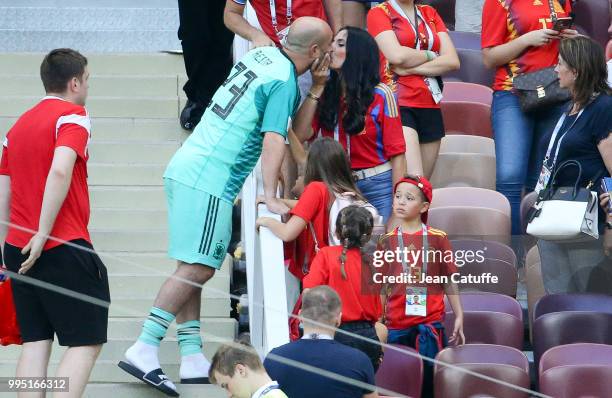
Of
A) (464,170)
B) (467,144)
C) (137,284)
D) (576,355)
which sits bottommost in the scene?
(576,355)

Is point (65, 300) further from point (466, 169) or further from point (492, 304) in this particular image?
point (466, 169)

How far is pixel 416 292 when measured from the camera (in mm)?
6992

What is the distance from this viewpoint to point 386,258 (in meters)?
7.01

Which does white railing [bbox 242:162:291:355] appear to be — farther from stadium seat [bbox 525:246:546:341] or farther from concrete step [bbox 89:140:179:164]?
stadium seat [bbox 525:246:546:341]

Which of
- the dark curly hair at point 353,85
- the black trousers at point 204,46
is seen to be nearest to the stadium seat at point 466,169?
the dark curly hair at point 353,85

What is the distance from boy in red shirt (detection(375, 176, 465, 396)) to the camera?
6.96 meters

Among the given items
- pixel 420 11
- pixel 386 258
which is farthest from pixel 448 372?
pixel 420 11

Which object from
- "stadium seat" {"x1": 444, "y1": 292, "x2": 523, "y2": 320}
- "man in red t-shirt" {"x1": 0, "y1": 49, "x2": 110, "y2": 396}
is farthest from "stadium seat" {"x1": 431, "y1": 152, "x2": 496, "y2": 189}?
"man in red t-shirt" {"x1": 0, "y1": 49, "x2": 110, "y2": 396}

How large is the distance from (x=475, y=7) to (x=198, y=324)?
446 cm

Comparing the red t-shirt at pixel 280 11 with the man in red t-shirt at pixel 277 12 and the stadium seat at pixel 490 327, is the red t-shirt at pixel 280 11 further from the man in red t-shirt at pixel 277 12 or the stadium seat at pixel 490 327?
the stadium seat at pixel 490 327

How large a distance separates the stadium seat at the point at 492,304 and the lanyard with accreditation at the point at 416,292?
1.20 feet

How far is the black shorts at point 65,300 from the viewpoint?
6.50 meters

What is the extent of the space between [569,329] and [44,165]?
239 cm

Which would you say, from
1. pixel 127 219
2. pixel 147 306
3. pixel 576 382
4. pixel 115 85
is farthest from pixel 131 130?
pixel 576 382
